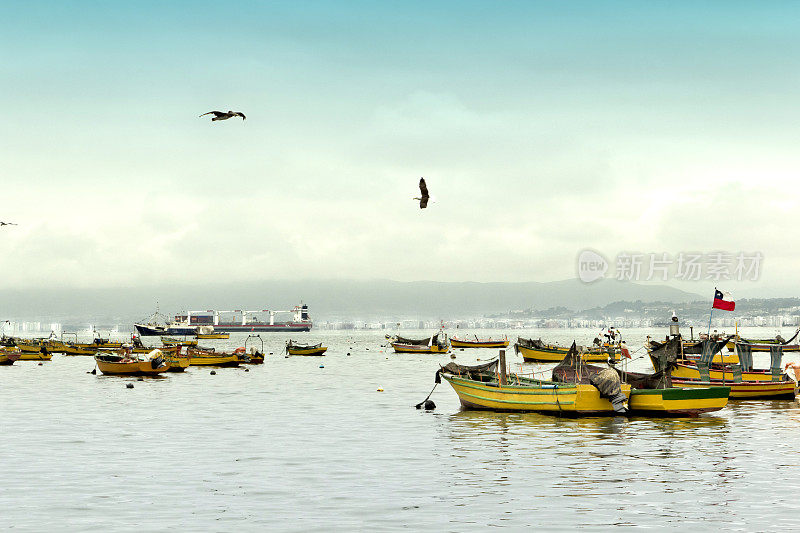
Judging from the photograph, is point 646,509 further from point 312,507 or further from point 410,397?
point 410,397

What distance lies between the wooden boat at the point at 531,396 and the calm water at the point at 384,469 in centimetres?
75

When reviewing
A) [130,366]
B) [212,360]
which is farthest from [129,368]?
[212,360]

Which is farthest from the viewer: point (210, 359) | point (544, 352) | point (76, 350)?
point (76, 350)

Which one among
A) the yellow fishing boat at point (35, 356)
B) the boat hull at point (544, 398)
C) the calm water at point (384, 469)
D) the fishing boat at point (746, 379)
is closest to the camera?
the calm water at point (384, 469)

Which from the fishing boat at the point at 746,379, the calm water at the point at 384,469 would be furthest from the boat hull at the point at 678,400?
the fishing boat at the point at 746,379

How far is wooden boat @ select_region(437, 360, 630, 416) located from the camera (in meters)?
39.6

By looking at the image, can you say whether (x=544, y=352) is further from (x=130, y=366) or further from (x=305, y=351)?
(x=130, y=366)

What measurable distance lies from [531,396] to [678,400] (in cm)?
705

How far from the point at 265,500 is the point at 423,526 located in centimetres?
508

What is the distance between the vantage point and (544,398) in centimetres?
4031

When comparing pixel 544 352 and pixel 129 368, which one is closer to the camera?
pixel 129 368

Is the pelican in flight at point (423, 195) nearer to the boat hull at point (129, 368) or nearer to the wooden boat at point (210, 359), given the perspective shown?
the boat hull at point (129, 368)

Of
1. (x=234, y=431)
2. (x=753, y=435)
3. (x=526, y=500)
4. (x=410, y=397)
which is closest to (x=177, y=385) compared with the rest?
(x=410, y=397)

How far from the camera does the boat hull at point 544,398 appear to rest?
39.5m
